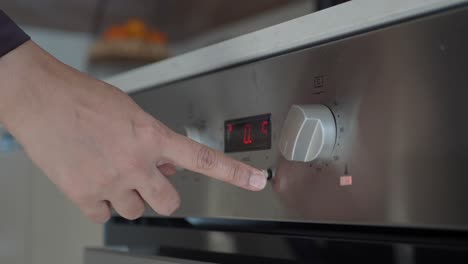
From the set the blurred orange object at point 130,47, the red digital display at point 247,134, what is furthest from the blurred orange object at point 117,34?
the red digital display at point 247,134

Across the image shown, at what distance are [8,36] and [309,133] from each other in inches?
10.7

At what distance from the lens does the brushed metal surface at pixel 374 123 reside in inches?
16.9

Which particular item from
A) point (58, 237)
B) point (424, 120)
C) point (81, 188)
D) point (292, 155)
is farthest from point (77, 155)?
point (58, 237)

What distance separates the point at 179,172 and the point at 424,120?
347mm

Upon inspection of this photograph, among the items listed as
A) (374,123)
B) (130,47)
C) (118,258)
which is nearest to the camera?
(374,123)

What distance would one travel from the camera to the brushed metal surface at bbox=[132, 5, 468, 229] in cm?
43

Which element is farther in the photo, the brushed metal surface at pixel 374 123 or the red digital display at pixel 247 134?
the red digital display at pixel 247 134

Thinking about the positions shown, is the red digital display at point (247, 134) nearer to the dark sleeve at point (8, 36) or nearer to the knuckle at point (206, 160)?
the knuckle at point (206, 160)

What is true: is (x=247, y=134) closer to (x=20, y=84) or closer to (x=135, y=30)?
(x=20, y=84)

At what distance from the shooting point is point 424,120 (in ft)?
1.45

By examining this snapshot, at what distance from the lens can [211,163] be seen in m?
0.52

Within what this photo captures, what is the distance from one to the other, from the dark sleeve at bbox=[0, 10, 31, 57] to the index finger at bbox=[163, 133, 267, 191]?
0.16 m

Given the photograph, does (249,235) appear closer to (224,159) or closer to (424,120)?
(224,159)

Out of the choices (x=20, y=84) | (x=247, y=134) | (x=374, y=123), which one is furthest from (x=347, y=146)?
(x=20, y=84)
